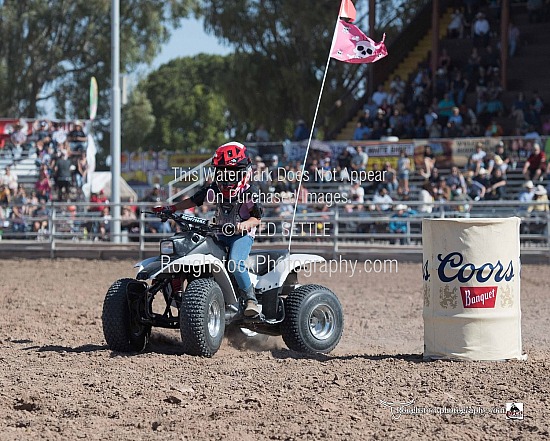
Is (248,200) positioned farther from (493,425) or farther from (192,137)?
(192,137)

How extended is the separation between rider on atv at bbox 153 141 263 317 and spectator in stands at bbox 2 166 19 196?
16738 millimetres

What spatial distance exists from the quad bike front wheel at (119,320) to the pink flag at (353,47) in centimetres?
347

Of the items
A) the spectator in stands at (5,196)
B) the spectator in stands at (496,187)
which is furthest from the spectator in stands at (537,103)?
the spectator in stands at (5,196)

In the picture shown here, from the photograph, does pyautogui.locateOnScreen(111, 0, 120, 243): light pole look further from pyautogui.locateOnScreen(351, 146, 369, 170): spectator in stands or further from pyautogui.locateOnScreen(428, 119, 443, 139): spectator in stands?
pyautogui.locateOnScreen(428, 119, 443, 139): spectator in stands

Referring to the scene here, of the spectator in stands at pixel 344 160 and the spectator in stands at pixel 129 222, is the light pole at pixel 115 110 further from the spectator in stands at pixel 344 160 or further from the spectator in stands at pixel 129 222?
the spectator in stands at pixel 344 160

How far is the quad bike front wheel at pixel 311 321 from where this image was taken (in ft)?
27.2

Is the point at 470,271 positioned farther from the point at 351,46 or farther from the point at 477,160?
the point at 477,160

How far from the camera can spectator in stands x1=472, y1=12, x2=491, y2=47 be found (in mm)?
26312

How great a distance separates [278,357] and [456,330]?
1.50 meters

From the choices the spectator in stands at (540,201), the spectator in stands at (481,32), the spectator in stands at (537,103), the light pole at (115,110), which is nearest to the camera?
the spectator in stands at (540,201)

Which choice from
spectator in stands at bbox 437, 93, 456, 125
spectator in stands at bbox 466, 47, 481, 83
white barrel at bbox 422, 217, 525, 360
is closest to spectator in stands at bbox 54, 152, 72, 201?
spectator in stands at bbox 437, 93, 456, 125

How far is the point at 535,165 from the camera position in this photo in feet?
67.9

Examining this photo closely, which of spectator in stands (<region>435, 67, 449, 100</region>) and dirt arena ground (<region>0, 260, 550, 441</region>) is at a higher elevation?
spectator in stands (<region>435, 67, 449, 100</region>)

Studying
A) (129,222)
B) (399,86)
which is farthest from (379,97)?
(129,222)
